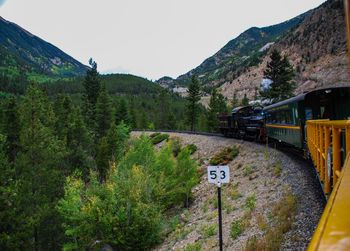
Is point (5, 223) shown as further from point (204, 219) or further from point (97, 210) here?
point (204, 219)

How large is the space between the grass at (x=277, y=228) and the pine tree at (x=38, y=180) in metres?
21.7

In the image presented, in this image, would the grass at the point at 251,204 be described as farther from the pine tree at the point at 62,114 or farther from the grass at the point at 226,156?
the pine tree at the point at 62,114

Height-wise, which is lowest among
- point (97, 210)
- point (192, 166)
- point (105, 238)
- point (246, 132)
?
point (105, 238)

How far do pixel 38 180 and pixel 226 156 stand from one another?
17032mm

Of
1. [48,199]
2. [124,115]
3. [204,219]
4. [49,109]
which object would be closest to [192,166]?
[204,219]

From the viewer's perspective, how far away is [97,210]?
77.7ft

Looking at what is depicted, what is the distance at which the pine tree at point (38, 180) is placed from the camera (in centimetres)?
3028

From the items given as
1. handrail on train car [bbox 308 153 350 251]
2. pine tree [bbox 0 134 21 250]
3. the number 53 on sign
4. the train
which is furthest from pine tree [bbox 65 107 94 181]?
handrail on train car [bbox 308 153 350 251]

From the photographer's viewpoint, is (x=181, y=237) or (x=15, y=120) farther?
(x=15, y=120)

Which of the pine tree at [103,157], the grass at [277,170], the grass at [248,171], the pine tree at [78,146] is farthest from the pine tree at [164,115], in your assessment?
the grass at [277,170]

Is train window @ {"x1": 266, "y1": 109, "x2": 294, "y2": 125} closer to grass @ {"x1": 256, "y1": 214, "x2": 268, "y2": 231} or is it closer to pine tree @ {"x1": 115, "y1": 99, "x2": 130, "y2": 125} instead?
grass @ {"x1": 256, "y1": 214, "x2": 268, "y2": 231}

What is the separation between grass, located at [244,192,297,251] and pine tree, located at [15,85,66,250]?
854 inches

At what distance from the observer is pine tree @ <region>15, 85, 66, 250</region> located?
3028 cm

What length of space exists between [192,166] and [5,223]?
1483 cm
